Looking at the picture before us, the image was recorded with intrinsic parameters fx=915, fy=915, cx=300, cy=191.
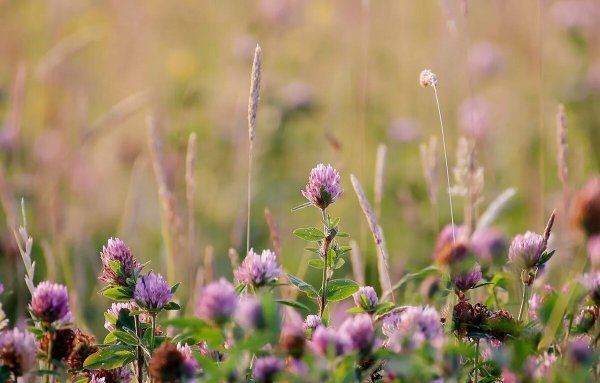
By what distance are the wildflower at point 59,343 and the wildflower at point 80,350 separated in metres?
0.03

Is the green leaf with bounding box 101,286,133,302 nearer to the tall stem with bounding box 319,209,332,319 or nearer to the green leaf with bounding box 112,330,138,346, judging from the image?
the green leaf with bounding box 112,330,138,346

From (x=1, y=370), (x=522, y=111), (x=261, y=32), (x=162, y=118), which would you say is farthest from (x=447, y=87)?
(x=1, y=370)

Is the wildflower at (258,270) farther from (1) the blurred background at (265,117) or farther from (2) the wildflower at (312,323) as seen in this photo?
(1) the blurred background at (265,117)

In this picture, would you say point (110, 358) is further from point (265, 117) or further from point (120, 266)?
point (265, 117)

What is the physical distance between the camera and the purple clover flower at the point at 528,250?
1.21 m

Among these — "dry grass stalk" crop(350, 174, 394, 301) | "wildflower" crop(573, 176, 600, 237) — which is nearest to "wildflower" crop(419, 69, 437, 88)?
"dry grass stalk" crop(350, 174, 394, 301)

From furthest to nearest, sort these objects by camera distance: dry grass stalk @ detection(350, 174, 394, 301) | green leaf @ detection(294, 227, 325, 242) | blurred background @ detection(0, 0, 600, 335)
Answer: blurred background @ detection(0, 0, 600, 335) < dry grass stalk @ detection(350, 174, 394, 301) < green leaf @ detection(294, 227, 325, 242)

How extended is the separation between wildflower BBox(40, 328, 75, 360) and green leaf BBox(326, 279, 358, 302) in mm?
370

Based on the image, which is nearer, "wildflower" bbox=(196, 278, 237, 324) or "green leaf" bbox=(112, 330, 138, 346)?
"wildflower" bbox=(196, 278, 237, 324)

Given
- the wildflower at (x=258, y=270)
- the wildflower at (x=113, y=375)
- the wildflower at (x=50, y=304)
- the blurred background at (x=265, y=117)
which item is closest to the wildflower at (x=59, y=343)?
the wildflower at (x=50, y=304)

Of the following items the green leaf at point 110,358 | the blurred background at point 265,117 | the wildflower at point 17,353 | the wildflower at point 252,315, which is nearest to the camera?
the wildflower at point 252,315

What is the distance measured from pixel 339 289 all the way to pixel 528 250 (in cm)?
28

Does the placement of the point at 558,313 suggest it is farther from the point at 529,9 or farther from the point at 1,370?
the point at 529,9

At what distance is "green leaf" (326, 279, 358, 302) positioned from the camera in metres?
1.31
